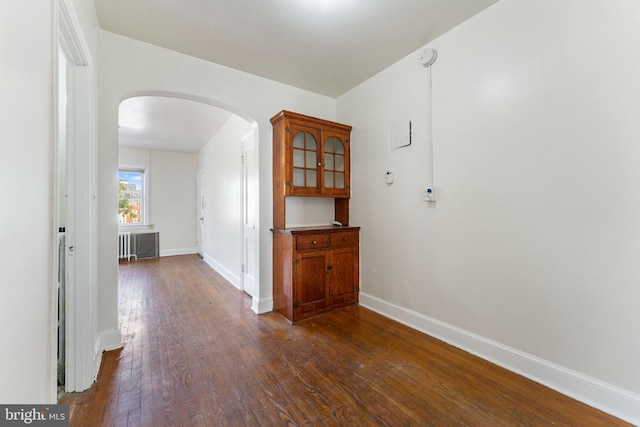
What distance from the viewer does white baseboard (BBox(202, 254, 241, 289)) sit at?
3.94 meters

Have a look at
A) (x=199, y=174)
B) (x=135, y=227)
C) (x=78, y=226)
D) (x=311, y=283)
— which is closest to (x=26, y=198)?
(x=78, y=226)

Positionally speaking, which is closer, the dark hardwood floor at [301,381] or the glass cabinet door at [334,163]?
the dark hardwood floor at [301,381]

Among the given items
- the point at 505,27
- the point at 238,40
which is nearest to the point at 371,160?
the point at 505,27

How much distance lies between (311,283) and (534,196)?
204 centimetres

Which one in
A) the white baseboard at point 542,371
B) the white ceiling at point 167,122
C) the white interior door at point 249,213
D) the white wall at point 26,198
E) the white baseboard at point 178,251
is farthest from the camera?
the white baseboard at point 178,251

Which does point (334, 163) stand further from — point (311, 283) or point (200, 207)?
point (200, 207)

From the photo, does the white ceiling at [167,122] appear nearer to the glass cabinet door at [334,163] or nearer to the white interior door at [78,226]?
the white interior door at [78,226]

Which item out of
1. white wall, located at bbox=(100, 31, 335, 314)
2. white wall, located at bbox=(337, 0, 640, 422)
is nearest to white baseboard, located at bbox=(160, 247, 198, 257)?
white wall, located at bbox=(100, 31, 335, 314)

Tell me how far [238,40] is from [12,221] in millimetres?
2223

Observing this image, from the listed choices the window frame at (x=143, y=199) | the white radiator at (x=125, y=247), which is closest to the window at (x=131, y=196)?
the window frame at (x=143, y=199)

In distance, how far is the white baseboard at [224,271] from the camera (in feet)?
12.9

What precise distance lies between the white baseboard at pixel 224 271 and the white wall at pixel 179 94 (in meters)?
1.13

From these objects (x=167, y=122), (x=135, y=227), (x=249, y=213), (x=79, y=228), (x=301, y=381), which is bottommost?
(x=301, y=381)

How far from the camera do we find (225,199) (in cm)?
463
